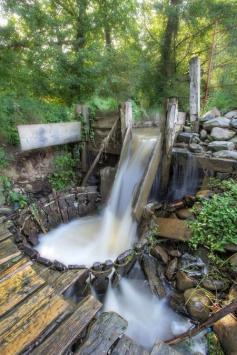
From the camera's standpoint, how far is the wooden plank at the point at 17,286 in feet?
6.11

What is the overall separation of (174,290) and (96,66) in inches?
206

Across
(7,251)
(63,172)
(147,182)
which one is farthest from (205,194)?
(63,172)

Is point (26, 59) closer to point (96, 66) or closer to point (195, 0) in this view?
point (96, 66)

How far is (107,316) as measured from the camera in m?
1.94

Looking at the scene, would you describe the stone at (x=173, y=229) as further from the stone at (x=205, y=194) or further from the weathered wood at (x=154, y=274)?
the stone at (x=205, y=194)

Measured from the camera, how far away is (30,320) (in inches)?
68.5

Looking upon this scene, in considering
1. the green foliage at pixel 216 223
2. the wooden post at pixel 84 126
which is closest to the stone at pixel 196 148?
the green foliage at pixel 216 223

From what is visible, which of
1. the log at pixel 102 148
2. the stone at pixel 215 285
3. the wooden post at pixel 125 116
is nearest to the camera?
the stone at pixel 215 285

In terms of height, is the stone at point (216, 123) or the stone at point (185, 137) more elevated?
the stone at point (216, 123)

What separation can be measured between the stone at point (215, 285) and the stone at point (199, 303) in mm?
79

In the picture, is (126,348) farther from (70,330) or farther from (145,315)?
(145,315)

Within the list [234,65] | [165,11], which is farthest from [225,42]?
[165,11]

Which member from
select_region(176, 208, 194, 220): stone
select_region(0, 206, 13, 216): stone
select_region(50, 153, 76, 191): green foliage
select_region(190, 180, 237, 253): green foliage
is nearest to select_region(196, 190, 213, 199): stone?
select_region(190, 180, 237, 253): green foliage

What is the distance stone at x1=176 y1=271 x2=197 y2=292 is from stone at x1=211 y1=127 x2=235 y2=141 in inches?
116
